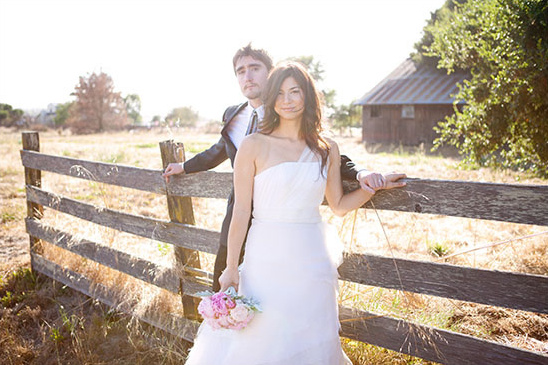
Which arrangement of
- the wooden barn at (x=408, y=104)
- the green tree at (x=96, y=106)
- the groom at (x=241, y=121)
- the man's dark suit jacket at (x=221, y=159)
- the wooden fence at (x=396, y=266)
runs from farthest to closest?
1. the green tree at (x=96, y=106)
2. the wooden barn at (x=408, y=104)
3. the groom at (x=241, y=121)
4. the man's dark suit jacket at (x=221, y=159)
5. the wooden fence at (x=396, y=266)

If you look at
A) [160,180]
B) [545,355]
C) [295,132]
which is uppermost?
[295,132]

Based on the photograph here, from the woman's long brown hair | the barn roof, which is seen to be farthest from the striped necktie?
the barn roof

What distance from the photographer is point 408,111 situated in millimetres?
23734

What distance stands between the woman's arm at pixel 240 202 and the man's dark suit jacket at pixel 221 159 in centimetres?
35

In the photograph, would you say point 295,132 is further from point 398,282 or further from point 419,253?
point 419,253

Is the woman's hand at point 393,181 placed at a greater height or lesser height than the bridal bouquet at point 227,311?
greater

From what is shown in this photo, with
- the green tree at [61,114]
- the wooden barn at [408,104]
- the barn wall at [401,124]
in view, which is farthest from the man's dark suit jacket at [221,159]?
the green tree at [61,114]

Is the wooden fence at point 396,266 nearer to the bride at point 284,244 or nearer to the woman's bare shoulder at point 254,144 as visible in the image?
the bride at point 284,244

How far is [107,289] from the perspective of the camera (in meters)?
4.24

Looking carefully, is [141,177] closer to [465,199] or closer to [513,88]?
[465,199]

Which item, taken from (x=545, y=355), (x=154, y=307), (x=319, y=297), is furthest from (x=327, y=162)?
(x=154, y=307)

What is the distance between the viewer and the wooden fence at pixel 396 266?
2.18 meters

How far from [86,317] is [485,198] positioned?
3.85m

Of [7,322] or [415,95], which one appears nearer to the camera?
[7,322]
